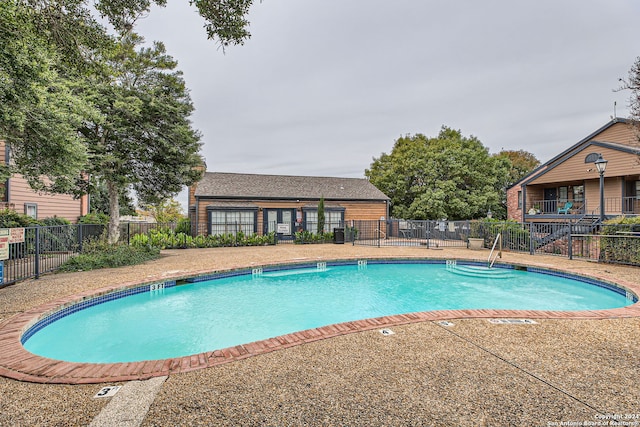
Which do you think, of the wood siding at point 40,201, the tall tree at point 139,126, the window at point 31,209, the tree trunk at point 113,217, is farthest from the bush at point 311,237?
the window at point 31,209

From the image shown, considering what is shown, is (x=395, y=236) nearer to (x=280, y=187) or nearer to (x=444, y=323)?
(x=280, y=187)

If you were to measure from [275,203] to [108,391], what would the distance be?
59.6ft

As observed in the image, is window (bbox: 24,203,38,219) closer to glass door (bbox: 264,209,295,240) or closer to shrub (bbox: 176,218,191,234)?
shrub (bbox: 176,218,191,234)

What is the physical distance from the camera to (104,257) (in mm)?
9828

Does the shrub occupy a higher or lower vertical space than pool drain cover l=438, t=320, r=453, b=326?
higher

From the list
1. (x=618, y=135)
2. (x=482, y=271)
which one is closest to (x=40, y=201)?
(x=482, y=271)

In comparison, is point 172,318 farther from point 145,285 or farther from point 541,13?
point 541,13

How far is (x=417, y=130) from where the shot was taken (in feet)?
111

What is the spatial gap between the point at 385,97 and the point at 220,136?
14.4 metres

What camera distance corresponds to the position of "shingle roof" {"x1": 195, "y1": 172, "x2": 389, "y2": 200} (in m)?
19.9

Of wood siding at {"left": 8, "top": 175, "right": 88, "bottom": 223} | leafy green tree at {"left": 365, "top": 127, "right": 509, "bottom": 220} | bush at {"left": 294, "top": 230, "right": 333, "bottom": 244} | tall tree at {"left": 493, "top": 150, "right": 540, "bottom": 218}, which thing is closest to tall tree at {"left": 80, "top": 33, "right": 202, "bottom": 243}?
wood siding at {"left": 8, "top": 175, "right": 88, "bottom": 223}

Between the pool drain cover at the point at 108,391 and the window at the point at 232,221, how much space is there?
Result: 55.1ft

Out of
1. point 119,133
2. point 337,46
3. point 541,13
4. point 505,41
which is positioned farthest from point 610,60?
point 119,133

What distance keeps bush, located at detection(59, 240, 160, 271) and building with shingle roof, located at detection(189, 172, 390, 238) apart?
7.41 meters
